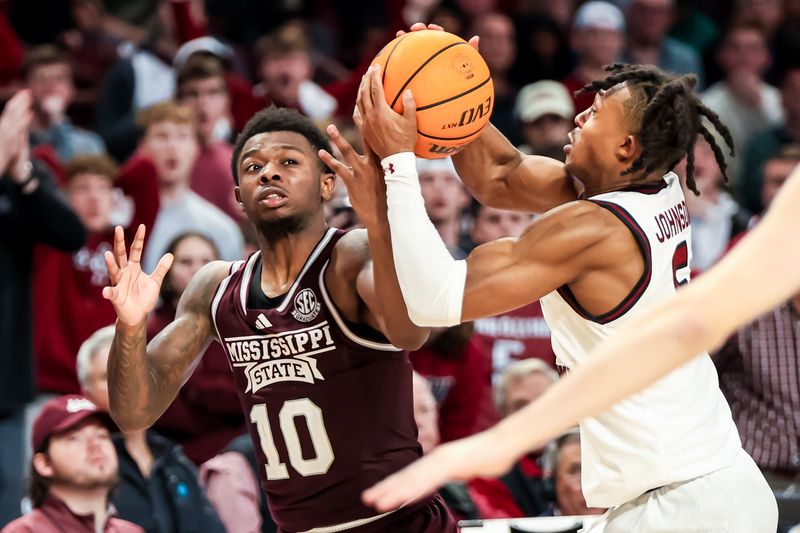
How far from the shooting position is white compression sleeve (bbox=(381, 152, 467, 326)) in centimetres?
356

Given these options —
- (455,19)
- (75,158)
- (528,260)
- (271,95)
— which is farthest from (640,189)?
(455,19)

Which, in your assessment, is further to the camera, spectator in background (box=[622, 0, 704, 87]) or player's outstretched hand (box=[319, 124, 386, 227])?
spectator in background (box=[622, 0, 704, 87])

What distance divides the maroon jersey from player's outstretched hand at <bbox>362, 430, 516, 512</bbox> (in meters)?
2.10

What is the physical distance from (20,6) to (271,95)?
286cm

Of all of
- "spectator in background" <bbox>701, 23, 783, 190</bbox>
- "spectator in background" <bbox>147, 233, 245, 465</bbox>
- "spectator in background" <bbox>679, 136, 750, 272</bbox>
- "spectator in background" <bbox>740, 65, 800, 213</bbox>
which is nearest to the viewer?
"spectator in background" <bbox>147, 233, 245, 465</bbox>

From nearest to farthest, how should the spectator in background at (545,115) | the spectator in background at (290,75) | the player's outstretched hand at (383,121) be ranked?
the player's outstretched hand at (383,121), the spectator in background at (545,115), the spectator in background at (290,75)

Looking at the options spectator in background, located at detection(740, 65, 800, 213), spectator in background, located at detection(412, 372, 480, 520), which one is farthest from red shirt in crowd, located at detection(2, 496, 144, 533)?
spectator in background, located at detection(740, 65, 800, 213)

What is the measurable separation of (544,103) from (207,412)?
368 centimetres

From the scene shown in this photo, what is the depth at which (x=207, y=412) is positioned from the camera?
21.8 ft

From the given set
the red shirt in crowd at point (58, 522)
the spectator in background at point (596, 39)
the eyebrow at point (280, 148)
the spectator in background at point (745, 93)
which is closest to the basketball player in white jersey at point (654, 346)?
the eyebrow at point (280, 148)

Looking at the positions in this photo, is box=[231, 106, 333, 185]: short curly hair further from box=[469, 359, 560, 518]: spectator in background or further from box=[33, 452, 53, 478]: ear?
box=[469, 359, 560, 518]: spectator in background

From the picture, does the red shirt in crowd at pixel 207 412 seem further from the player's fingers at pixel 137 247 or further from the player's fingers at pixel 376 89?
the player's fingers at pixel 376 89

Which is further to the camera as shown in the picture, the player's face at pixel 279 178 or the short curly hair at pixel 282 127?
the short curly hair at pixel 282 127

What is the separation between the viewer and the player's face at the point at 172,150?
322 inches
